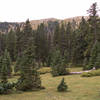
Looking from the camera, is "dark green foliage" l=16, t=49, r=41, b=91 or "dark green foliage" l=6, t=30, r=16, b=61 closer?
"dark green foliage" l=16, t=49, r=41, b=91

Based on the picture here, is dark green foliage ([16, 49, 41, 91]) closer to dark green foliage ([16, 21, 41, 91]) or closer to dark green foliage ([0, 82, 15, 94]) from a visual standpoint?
dark green foliage ([16, 21, 41, 91])

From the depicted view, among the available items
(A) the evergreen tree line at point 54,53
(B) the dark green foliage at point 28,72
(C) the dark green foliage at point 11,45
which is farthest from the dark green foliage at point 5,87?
(C) the dark green foliage at point 11,45

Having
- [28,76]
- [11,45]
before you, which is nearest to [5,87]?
[28,76]

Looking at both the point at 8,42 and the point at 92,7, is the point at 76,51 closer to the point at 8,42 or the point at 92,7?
the point at 92,7

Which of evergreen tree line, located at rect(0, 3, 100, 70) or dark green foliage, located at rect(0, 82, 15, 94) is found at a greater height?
evergreen tree line, located at rect(0, 3, 100, 70)

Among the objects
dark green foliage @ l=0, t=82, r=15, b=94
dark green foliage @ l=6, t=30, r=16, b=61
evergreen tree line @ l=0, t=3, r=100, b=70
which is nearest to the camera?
dark green foliage @ l=0, t=82, r=15, b=94

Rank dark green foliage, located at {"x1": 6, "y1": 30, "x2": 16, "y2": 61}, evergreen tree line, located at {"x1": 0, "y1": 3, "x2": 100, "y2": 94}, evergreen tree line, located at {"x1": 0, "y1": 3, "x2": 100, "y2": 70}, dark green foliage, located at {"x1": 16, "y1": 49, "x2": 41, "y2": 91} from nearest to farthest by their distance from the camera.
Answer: dark green foliage, located at {"x1": 16, "y1": 49, "x2": 41, "y2": 91} → evergreen tree line, located at {"x1": 0, "y1": 3, "x2": 100, "y2": 94} → evergreen tree line, located at {"x1": 0, "y1": 3, "x2": 100, "y2": 70} → dark green foliage, located at {"x1": 6, "y1": 30, "x2": 16, "y2": 61}

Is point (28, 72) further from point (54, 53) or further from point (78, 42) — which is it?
point (78, 42)

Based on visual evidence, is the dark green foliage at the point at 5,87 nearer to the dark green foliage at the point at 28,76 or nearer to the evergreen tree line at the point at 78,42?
the dark green foliage at the point at 28,76

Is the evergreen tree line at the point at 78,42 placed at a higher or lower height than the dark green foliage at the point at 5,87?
higher

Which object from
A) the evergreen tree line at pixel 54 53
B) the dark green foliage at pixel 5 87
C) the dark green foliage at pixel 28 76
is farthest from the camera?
the evergreen tree line at pixel 54 53

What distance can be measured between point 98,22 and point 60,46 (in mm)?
29216

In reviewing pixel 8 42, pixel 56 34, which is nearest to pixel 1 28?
pixel 8 42

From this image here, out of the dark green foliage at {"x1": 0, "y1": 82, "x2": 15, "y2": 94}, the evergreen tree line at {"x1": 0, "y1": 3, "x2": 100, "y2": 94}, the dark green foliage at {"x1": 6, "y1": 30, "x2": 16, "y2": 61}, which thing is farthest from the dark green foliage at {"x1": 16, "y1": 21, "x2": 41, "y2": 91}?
the dark green foliage at {"x1": 6, "y1": 30, "x2": 16, "y2": 61}
